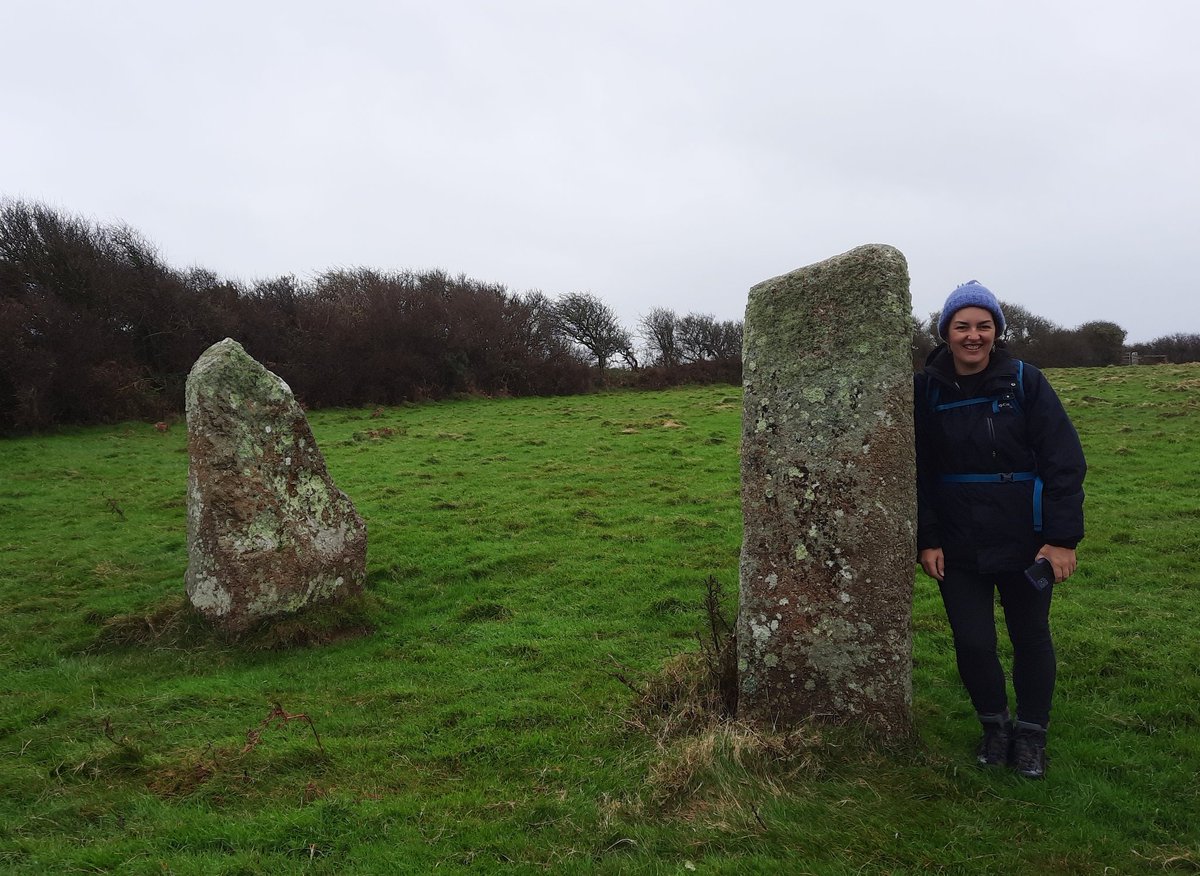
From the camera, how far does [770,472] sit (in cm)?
463

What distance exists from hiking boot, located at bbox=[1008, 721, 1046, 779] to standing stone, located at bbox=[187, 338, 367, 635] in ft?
20.9

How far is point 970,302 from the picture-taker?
4414 millimetres

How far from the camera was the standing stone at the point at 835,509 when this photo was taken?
4.36m

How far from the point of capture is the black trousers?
4.30m

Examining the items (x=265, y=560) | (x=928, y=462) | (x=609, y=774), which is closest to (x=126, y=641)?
(x=265, y=560)

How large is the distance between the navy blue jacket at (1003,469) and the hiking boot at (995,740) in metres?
0.97

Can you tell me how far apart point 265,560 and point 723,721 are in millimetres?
4989

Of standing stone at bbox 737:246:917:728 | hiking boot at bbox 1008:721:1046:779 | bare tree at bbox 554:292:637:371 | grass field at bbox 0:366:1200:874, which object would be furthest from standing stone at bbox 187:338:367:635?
bare tree at bbox 554:292:637:371

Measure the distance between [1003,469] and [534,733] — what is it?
353 centimetres

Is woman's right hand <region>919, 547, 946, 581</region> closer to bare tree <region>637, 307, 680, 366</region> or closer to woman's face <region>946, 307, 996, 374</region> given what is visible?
woman's face <region>946, 307, 996, 374</region>

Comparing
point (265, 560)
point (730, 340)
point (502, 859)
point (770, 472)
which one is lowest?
point (502, 859)

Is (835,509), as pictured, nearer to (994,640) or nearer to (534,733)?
(994,640)

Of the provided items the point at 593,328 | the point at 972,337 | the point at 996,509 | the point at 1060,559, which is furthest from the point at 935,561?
the point at 593,328

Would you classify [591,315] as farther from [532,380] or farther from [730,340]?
[532,380]
